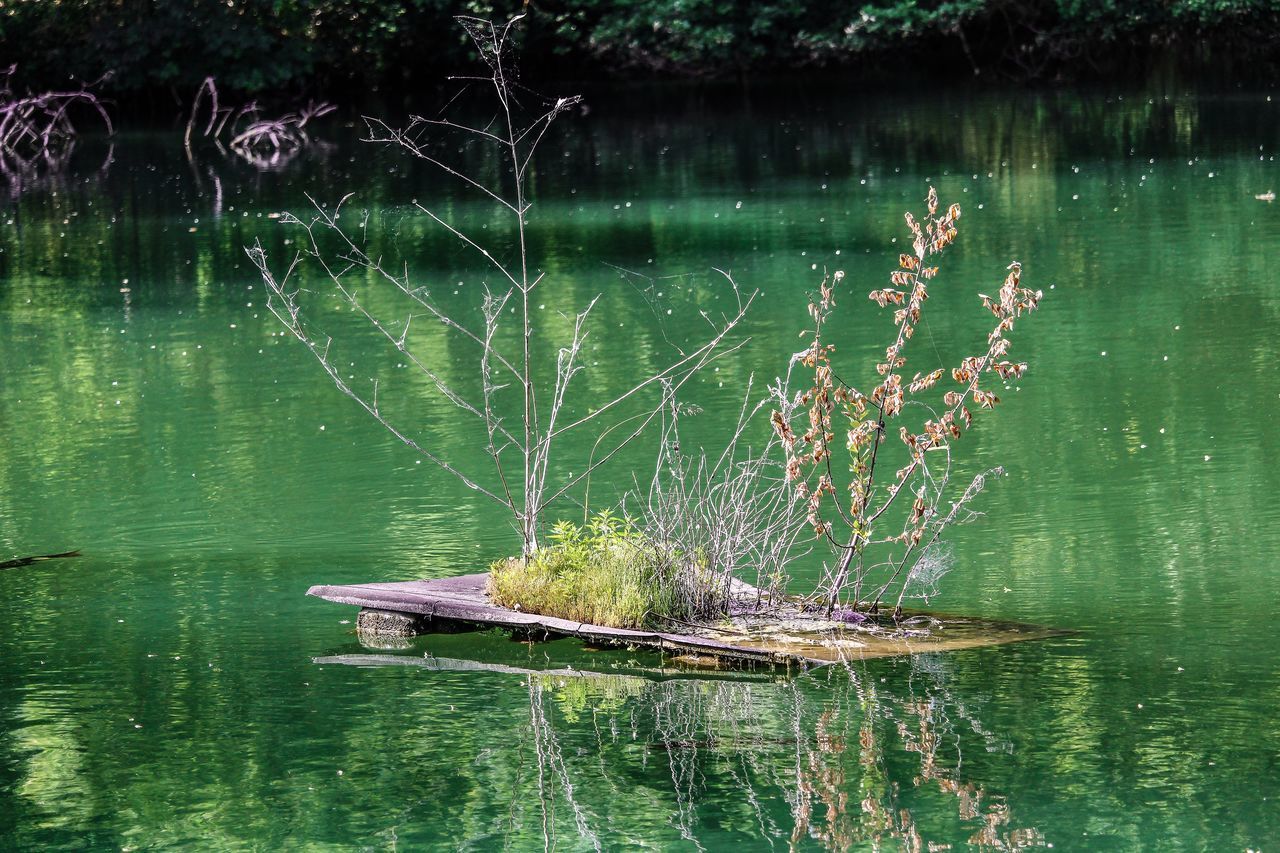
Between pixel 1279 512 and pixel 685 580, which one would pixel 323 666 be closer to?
pixel 685 580

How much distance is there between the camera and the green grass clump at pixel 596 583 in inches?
322

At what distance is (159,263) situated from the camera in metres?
20.8

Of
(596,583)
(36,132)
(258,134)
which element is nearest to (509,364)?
(596,583)

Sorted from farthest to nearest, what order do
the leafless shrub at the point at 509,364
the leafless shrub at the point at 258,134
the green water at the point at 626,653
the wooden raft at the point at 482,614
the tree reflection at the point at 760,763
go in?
the leafless shrub at the point at 258,134, the leafless shrub at the point at 509,364, the wooden raft at the point at 482,614, the green water at the point at 626,653, the tree reflection at the point at 760,763

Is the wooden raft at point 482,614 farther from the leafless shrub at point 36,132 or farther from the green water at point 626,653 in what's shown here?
the leafless shrub at point 36,132

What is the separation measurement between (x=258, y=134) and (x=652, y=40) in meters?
9.55

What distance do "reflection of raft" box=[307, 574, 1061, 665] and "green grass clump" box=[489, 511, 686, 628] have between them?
0.26 feet

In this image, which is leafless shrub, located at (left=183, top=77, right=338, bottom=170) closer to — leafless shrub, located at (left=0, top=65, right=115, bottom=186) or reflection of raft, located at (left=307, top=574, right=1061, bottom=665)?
leafless shrub, located at (left=0, top=65, right=115, bottom=186)

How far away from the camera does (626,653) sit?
812 centimetres

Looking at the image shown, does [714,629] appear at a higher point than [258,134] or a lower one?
lower

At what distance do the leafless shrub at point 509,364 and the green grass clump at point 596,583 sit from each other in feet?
0.74

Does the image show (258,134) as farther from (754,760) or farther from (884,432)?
(754,760)

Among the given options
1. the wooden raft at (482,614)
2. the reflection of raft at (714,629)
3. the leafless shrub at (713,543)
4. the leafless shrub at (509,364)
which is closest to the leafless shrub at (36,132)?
the leafless shrub at (509,364)

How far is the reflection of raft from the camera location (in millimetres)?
7906
